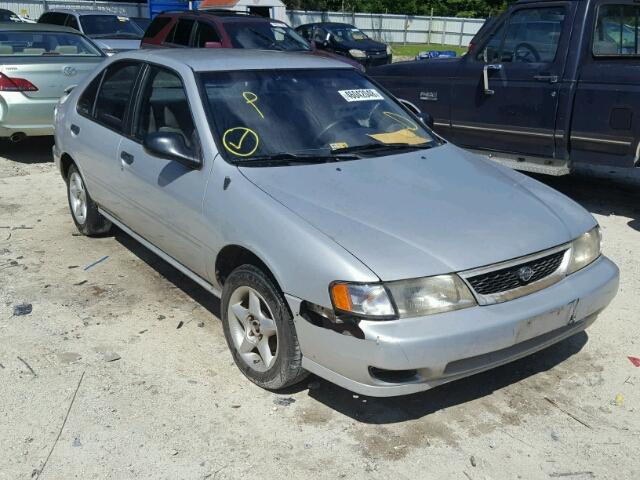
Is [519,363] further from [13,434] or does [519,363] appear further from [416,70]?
[416,70]

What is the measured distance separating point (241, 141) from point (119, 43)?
10531mm

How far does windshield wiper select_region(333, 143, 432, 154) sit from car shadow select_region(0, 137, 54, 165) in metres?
5.87

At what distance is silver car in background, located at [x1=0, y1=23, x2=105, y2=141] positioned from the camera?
27.0ft

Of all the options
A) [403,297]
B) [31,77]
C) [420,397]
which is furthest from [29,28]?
[403,297]

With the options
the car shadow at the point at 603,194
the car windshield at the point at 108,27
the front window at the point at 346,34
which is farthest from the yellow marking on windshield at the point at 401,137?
the front window at the point at 346,34

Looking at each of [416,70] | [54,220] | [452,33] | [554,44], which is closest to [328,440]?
[54,220]

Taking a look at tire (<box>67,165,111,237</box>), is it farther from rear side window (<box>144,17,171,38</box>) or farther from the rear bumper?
rear side window (<box>144,17,171,38</box>)

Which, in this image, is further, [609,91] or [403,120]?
[609,91]

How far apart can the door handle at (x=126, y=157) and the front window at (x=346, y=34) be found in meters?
17.8

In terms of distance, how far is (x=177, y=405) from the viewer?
3.54 meters

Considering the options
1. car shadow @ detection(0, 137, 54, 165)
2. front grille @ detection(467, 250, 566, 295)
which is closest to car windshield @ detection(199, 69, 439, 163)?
front grille @ detection(467, 250, 566, 295)

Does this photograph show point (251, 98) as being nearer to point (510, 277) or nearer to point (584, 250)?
point (510, 277)

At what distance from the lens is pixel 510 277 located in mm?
3279

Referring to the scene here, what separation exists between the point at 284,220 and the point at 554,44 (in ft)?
15.3
